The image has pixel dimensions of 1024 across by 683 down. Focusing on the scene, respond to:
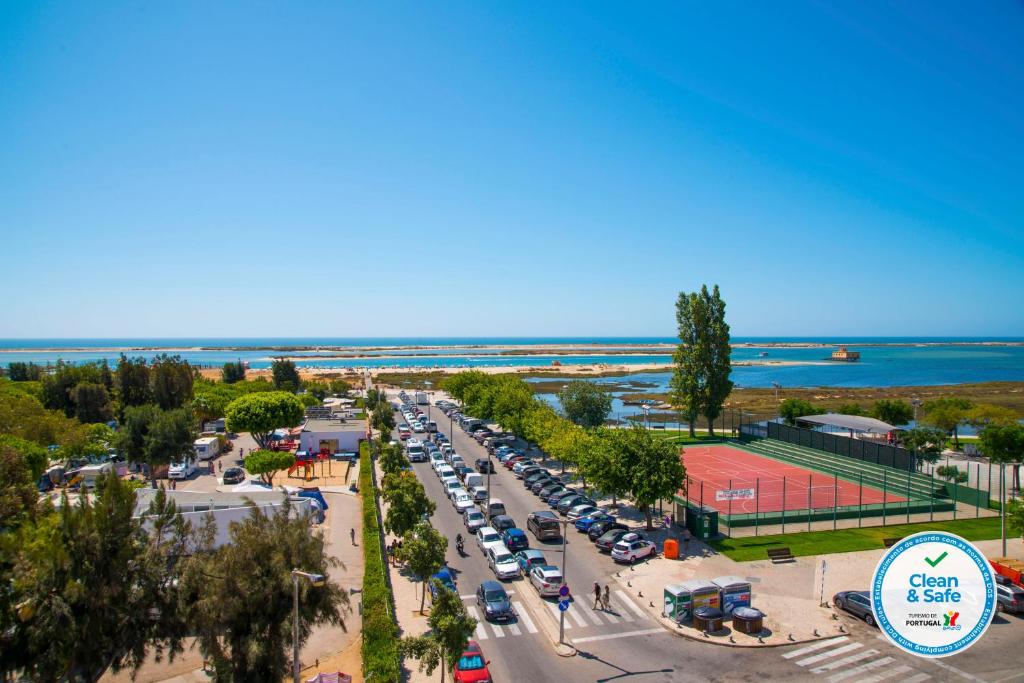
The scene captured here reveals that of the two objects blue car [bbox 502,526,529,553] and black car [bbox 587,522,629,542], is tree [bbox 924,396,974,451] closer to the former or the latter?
black car [bbox 587,522,629,542]

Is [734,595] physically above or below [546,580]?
above

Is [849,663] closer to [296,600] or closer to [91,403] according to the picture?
[296,600]

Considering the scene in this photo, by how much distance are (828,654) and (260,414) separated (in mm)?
48751

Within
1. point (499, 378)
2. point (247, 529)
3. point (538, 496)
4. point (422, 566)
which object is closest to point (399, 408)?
point (499, 378)

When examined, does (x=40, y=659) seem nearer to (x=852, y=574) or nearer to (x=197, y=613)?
(x=197, y=613)

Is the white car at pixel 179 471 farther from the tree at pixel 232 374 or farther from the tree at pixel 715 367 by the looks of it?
the tree at pixel 232 374

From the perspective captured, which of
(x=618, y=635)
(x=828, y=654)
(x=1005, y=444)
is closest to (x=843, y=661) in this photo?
(x=828, y=654)

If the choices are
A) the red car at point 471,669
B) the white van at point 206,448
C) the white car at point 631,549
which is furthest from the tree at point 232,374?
the red car at point 471,669

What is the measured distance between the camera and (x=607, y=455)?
34438 mm

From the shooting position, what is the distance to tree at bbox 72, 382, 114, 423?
2653 inches

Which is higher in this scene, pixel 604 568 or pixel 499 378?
pixel 499 378

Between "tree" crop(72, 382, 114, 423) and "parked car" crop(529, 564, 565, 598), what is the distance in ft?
208

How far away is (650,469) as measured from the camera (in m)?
33.2

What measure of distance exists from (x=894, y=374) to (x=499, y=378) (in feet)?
456
